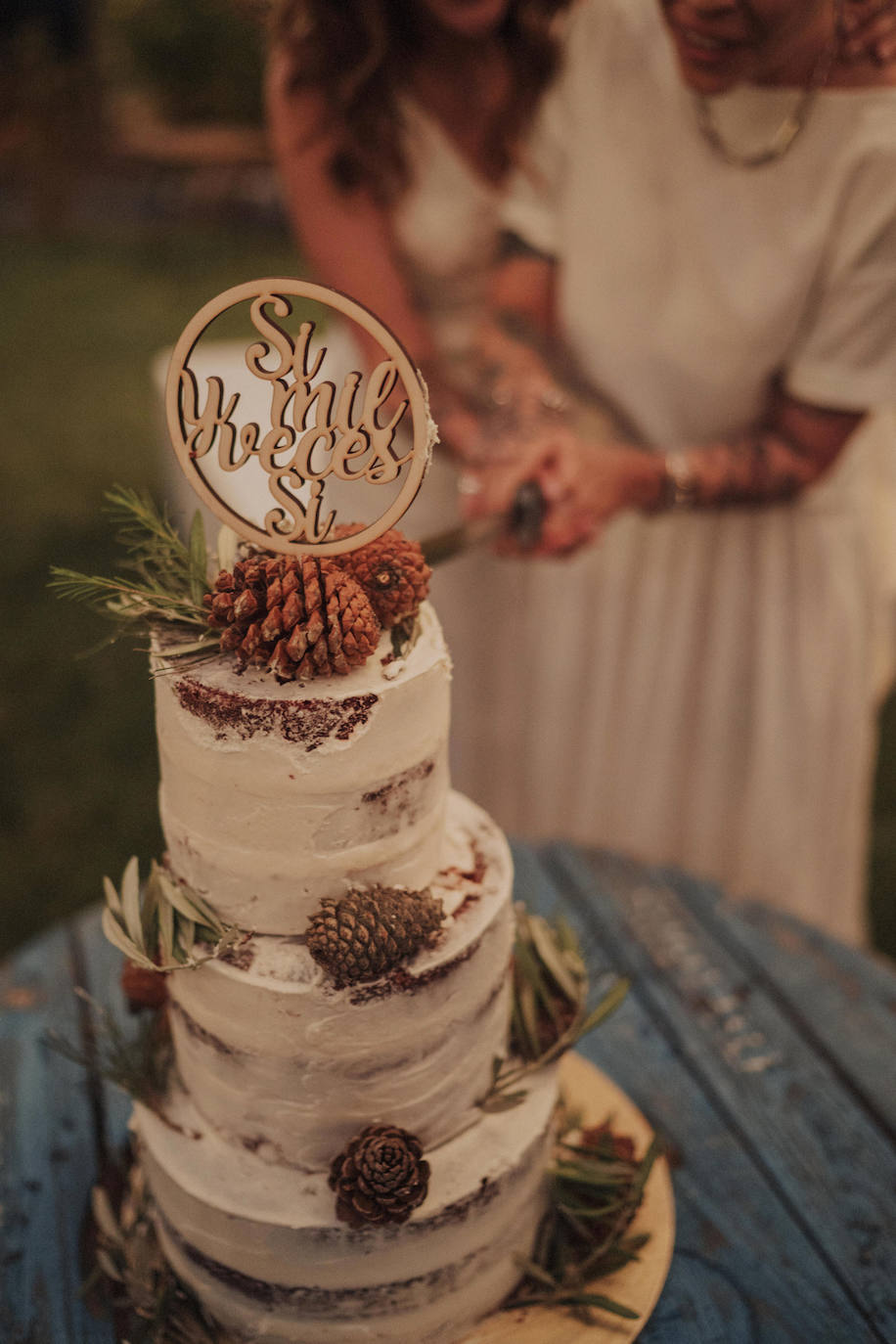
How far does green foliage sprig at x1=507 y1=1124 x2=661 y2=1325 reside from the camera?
1275mm

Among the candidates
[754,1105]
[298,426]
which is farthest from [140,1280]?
[298,426]

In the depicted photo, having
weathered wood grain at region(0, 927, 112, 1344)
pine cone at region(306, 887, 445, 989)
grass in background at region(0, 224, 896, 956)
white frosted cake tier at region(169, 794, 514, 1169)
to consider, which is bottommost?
grass in background at region(0, 224, 896, 956)

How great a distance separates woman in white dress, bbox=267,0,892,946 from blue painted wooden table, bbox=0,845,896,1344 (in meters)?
0.47

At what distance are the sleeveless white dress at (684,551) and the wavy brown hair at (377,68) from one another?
0.15ft

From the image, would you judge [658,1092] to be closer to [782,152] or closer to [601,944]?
[601,944]

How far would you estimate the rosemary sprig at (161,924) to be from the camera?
108 cm

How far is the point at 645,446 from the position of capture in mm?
2020

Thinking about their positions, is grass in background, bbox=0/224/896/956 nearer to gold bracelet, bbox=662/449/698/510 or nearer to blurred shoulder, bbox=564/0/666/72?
gold bracelet, bbox=662/449/698/510

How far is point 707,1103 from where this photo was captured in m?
1.54

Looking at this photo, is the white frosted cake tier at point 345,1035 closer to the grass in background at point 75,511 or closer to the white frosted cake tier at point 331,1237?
the white frosted cake tier at point 331,1237

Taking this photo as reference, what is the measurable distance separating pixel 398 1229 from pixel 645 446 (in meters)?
1.31

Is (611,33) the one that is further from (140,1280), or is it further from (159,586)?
(140,1280)

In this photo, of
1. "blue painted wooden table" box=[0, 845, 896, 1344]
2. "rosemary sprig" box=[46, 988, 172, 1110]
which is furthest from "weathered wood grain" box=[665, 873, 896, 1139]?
"rosemary sprig" box=[46, 988, 172, 1110]

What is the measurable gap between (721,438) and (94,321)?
479 cm
